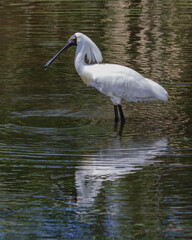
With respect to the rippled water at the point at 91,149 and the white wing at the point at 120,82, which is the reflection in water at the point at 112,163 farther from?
the white wing at the point at 120,82

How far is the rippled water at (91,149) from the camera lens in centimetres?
771

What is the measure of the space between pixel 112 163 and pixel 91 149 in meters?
0.82

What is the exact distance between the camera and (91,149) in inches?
417

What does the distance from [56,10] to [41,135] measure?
17958 millimetres

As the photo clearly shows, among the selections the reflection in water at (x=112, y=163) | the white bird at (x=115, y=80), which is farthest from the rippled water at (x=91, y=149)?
the white bird at (x=115, y=80)

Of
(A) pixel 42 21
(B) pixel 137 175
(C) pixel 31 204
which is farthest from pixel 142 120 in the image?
(A) pixel 42 21

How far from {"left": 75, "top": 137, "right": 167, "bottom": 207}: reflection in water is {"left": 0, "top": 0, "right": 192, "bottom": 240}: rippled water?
15 millimetres

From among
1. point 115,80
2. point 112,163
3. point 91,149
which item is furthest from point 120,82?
point 112,163

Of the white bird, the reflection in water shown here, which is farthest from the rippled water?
the white bird

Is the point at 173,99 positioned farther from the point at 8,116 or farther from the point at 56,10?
the point at 56,10

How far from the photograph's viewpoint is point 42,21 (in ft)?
84.8

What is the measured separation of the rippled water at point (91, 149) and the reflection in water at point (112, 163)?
0.01 meters

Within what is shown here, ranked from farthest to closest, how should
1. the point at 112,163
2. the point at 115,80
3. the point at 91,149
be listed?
the point at 115,80
the point at 91,149
the point at 112,163

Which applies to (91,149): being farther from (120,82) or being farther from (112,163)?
(120,82)
